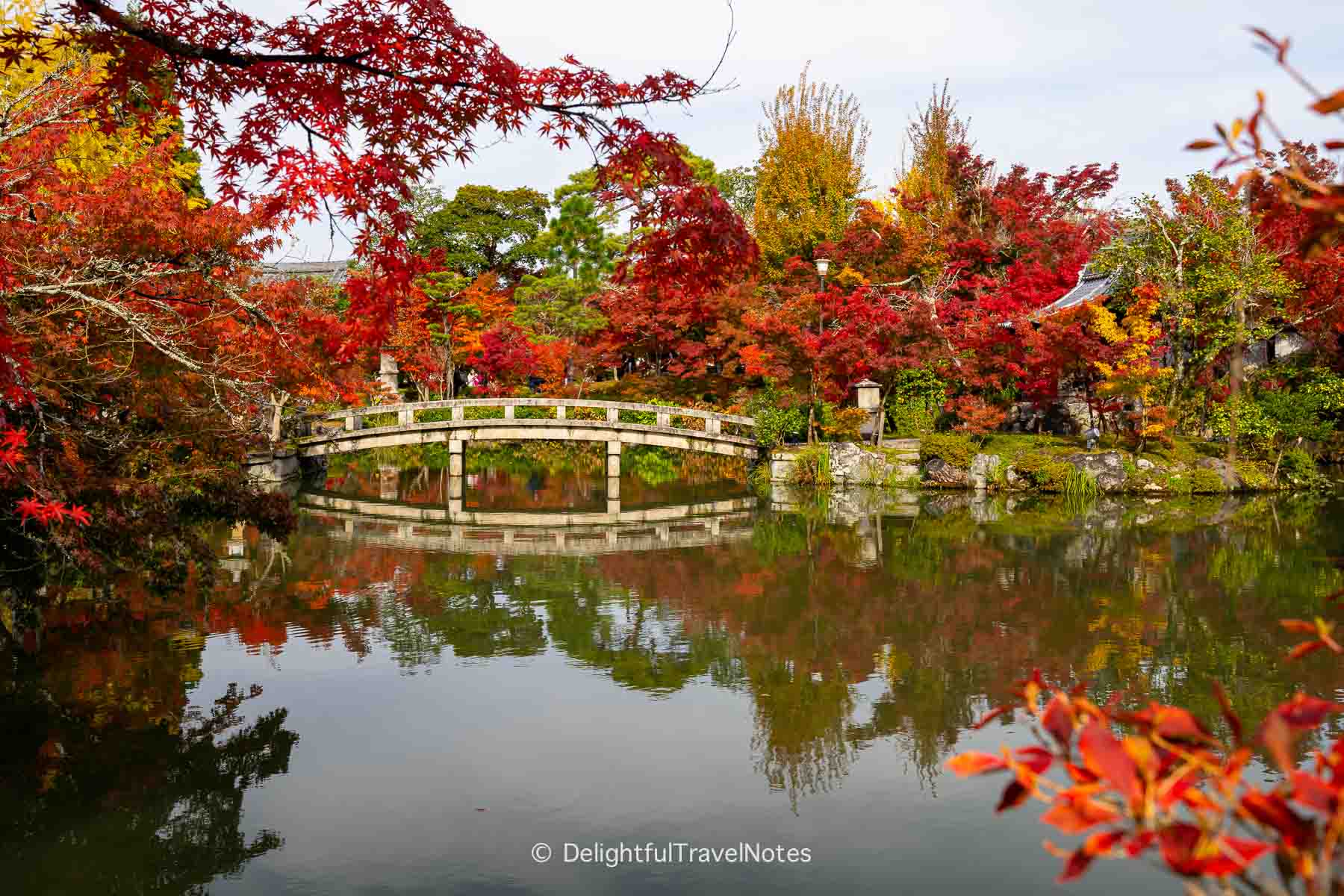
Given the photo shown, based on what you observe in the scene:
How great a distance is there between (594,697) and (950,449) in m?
13.2

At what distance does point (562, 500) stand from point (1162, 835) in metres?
17.2

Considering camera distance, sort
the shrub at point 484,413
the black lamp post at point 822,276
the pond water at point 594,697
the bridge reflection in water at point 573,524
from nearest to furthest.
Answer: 1. the pond water at point 594,697
2. the bridge reflection in water at point 573,524
3. the black lamp post at point 822,276
4. the shrub at point 484,413

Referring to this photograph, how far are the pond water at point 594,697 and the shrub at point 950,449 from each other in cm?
539

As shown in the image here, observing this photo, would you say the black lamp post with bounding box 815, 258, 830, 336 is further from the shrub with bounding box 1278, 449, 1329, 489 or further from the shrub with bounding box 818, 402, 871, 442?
the shrub with bounding box 1278, 449, 1329, 489

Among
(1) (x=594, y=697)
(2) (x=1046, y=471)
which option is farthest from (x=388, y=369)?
(1) (x=594, y=697)

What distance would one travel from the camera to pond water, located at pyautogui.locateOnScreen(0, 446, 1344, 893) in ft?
15.1

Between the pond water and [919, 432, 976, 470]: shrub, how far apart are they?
17.7 ft

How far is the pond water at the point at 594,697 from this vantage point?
460 centimetres

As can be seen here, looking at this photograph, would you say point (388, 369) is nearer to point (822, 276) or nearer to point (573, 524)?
point (822, 276)

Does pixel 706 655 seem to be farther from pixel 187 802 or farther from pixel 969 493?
pixel 969 493

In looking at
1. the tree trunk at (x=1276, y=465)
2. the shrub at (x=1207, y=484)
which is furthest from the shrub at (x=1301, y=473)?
the shrub at (x=1207, y=484)

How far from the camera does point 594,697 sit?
6863 millimetres

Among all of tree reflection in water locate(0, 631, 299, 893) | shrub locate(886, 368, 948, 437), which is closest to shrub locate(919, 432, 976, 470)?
shrub locate(886, 368, 948, 437)

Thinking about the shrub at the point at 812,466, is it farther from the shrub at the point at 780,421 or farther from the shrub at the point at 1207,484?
the shrub at the point at 1207,484
